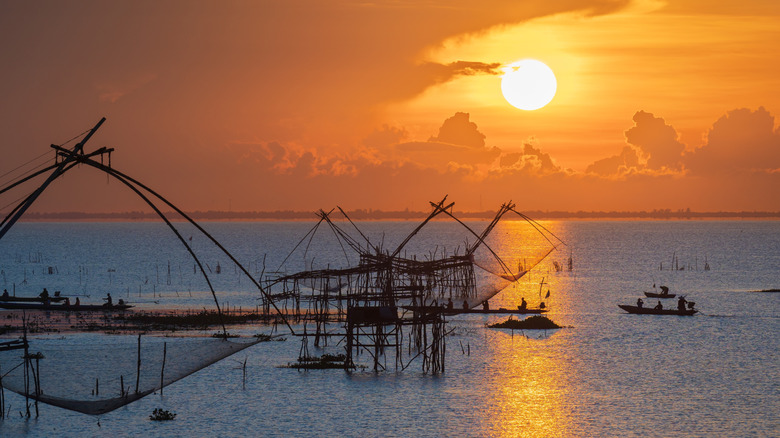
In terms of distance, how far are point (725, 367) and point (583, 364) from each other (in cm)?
574

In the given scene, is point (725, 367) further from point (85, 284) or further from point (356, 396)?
point (85, 284)

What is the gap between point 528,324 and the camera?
44656 mm

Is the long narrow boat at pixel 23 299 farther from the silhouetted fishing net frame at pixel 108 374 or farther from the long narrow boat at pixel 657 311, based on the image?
the long narrow boat at pixel 657 311

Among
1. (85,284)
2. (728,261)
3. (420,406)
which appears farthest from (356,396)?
(728,261)

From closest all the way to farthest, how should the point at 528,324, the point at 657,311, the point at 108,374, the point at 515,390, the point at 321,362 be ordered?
1. the point at 108,374
2. the point at 515,390
3. the point at 321,362
4. the point at 528,324
5. the point at 657,311

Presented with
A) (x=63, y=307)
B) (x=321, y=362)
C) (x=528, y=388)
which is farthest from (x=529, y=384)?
(x=63, y=307)

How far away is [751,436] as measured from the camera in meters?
24.3

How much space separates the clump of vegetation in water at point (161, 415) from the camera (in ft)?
83.8

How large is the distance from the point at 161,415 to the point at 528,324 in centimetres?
2358

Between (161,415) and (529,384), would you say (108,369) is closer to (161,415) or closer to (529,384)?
(161,415)

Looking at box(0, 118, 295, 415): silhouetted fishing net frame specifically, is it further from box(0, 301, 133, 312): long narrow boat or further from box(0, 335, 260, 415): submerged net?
box(0, 301, 133, 312): long narrow boat

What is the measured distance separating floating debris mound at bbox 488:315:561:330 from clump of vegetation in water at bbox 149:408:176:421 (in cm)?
2212

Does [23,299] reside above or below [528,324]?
above

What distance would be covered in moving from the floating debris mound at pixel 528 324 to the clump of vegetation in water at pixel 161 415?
22119mm
